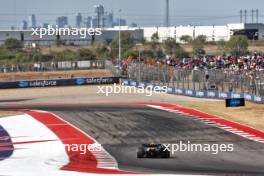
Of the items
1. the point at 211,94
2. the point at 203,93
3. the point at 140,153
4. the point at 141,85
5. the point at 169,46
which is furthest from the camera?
the point at 169,46

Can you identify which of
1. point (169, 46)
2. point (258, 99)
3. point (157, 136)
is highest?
point (169, 46)

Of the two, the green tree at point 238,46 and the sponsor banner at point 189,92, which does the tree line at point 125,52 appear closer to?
the green tree at point 238,46

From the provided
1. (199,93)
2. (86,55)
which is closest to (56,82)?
(199,93)

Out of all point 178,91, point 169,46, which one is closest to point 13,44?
point 169,46

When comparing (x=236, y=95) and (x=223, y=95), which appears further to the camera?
(x=223, y=95)

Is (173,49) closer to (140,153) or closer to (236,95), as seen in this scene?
(236,95)

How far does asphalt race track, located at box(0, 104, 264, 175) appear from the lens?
25.0 meters

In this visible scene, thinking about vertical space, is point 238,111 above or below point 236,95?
below

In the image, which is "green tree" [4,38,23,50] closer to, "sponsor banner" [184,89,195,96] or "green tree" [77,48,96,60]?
"green tree" [77,48,96,60]

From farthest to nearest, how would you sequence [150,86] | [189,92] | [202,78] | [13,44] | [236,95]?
[13,44]
[150,86]
[189,92]
[202,78]
[236,95]

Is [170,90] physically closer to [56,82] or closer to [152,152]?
[56,82]


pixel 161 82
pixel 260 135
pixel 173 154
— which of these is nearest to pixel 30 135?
pixel 173 154

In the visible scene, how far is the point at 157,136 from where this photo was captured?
34.1 metres

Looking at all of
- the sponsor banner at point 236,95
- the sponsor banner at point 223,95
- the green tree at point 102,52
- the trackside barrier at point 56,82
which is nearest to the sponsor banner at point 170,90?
the sponsor banner at point 223,95
